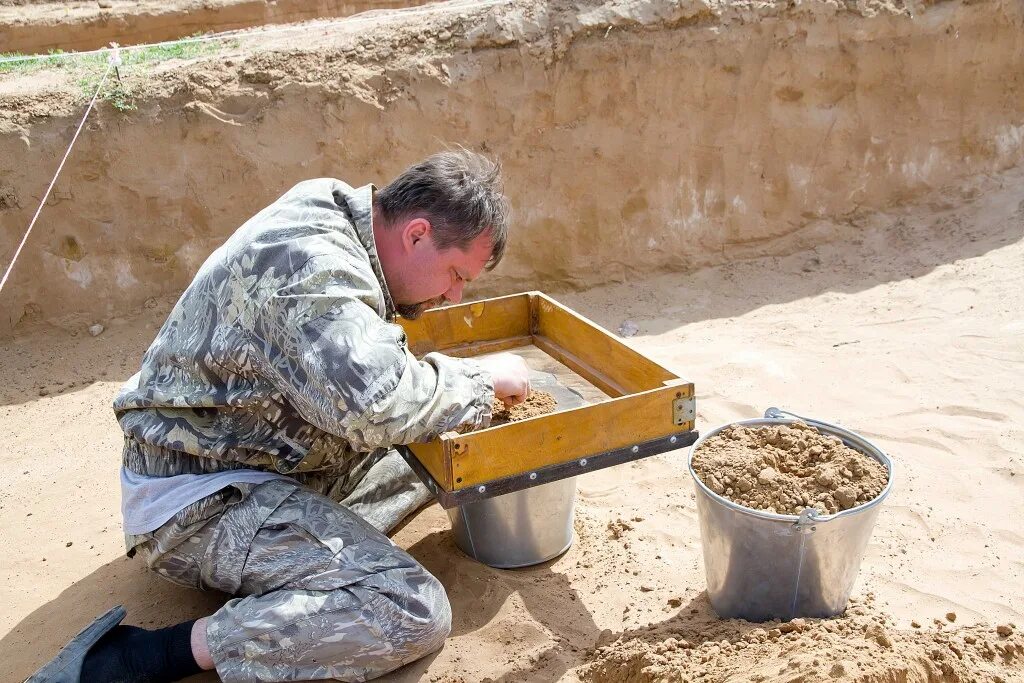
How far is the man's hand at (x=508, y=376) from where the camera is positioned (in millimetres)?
2584

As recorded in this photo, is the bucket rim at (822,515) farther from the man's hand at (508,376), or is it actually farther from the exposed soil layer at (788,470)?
the man's hand at (508,376)

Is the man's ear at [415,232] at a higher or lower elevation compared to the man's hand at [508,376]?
higher

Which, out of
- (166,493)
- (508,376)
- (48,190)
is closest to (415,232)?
(508,376)

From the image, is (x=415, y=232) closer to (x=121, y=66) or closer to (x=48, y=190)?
(x=48, y=190)

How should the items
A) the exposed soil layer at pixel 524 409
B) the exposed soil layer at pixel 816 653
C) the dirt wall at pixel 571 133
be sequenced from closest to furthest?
the exposed soil layer at pixel 816 653 → the exposed soil layer at pixel 524 409 → the dirt wall at pixel 571 133

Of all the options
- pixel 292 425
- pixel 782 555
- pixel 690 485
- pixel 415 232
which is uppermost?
pixel 415 232

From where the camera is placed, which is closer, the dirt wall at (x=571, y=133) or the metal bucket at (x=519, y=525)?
the metal bucket at (x=519, y=525)

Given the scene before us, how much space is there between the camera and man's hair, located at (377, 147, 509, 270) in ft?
7.99

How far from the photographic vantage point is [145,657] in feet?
7.86

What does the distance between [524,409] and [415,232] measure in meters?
0.70

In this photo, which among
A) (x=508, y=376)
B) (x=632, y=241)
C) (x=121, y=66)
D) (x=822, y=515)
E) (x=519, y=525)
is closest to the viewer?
(x=822, y=515)

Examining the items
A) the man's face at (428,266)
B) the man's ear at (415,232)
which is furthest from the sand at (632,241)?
the man's ear at (415,232)

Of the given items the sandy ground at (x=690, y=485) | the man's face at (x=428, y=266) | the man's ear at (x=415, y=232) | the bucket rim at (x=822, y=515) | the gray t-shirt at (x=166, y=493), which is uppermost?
the man's ear at (x=415, y=232)

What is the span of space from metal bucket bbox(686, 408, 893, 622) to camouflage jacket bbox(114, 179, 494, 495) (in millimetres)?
740
